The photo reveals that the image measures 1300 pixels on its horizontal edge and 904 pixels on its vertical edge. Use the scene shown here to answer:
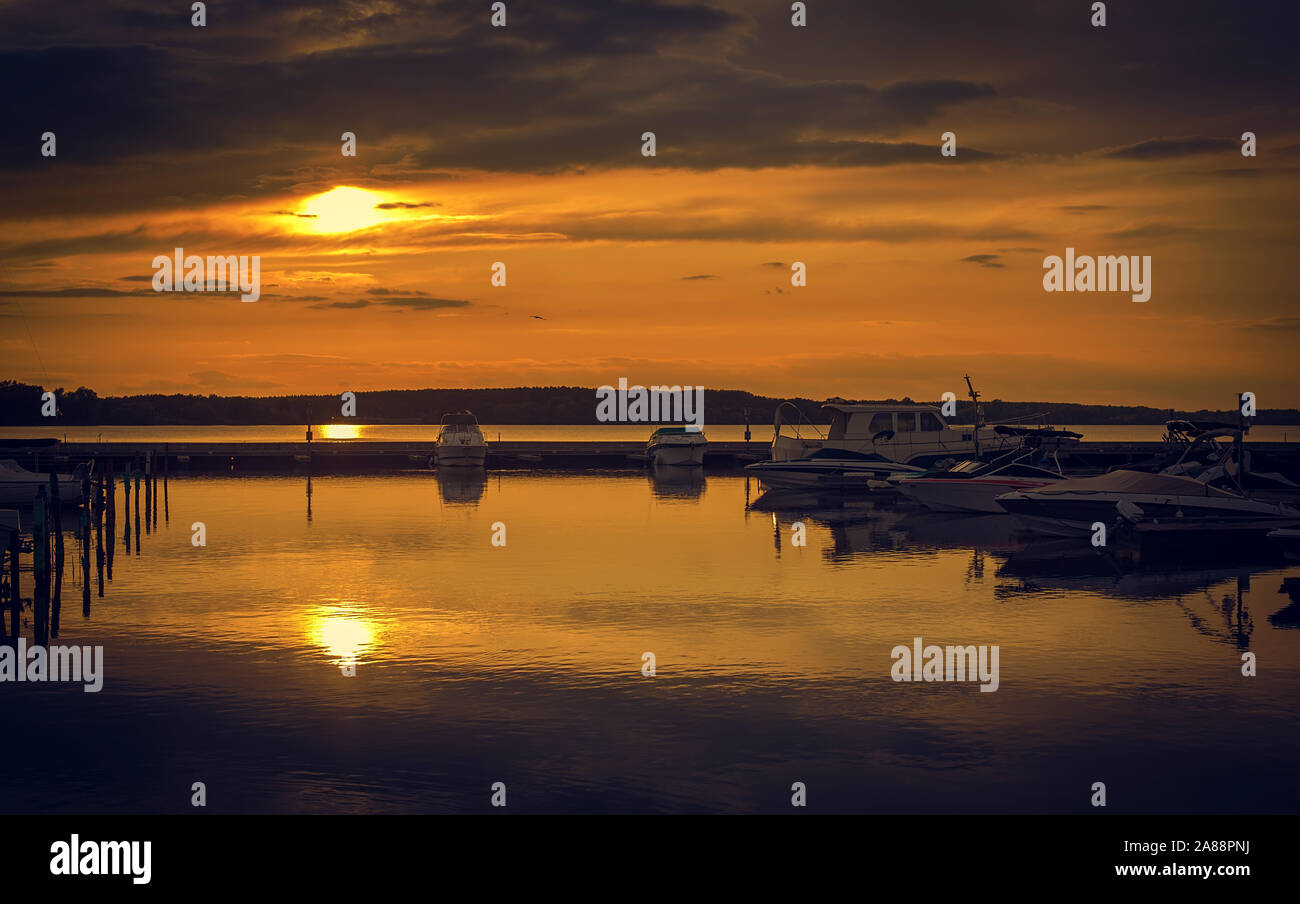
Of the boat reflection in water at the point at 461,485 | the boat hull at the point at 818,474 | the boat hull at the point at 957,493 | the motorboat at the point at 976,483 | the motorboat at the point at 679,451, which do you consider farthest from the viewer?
the motorboat at the point at 679,451

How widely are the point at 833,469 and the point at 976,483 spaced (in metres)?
10.7

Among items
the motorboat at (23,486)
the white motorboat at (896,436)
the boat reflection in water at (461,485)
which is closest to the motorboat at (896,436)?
the white motorboat at (896,436)

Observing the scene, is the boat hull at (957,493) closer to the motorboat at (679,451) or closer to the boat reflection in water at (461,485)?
the boat reflection in water at (461,485)

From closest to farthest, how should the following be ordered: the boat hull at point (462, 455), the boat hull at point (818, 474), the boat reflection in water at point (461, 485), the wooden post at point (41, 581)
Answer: the wooden post at point (41, 581)
the boat hull at point (818, 474)
the boat reflection in water at point (461, 485)
the boat hull at point (462, 455)

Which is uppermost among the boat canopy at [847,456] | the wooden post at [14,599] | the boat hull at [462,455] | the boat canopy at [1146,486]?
the boat hull at [462,455]

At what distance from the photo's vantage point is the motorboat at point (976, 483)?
35875 millimetres

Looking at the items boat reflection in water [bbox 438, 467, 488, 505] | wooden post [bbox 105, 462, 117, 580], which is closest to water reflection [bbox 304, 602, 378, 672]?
wooden post [bbox 105, 462, 117, 580]

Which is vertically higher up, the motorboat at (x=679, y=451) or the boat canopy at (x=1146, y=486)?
the motorboat at (x=679, y=451)

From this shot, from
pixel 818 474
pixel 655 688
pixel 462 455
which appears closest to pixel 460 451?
pixel 462 455

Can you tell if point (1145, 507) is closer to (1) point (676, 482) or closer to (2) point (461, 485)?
(1) point (676, 482)

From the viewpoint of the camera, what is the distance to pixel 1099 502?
2950 cm

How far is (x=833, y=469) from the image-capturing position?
48.1m

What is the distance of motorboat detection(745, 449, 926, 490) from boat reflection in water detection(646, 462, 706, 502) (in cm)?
339
